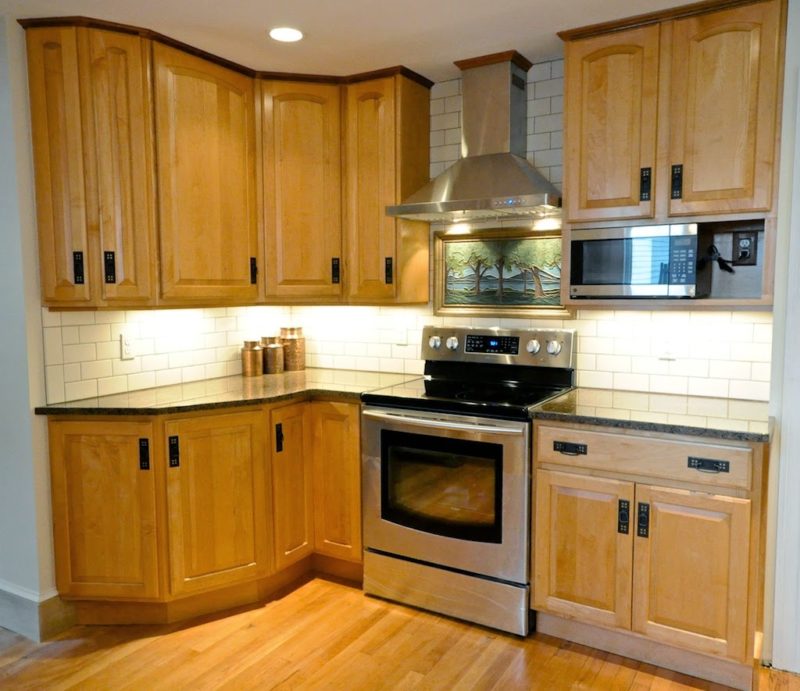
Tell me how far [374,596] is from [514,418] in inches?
44.7

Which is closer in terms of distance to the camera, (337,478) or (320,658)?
(320,658)

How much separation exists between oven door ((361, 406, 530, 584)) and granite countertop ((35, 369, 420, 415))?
324 mm

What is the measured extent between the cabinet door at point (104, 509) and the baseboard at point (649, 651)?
65.9 inches

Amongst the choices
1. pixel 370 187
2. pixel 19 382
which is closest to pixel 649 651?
pixel 370 187

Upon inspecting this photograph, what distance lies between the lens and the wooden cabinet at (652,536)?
221cm

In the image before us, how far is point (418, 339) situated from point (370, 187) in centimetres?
83

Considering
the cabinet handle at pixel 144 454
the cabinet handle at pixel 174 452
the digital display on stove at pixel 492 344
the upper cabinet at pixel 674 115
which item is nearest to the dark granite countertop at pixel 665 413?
the digital display on stove at pixel 492 344

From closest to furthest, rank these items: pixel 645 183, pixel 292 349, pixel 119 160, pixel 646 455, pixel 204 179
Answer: pixel 646 455 → pixel 645 183 → pixel 119 160 → pixel 204 179 → pixel 292 349

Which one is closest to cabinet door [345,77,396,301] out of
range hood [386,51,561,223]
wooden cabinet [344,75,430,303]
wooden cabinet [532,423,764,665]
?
wooden cabinet [344,75,430,303]

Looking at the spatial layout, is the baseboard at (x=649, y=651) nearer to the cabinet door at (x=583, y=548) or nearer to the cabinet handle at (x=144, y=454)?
the cabinet door at (x=583, y=548)

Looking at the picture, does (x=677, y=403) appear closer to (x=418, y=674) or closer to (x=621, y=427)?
(x=621, y=427)

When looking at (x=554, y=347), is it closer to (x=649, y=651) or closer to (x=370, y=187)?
(x=370, y=187)

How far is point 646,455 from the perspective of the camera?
7.68ft

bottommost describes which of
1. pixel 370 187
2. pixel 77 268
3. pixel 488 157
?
pixel 77 268
